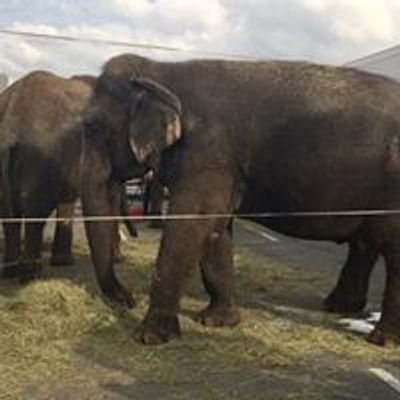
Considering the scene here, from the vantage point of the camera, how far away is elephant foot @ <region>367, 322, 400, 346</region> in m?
9.11

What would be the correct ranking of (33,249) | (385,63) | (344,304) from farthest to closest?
(385,63)
(33,249)
(344,304)

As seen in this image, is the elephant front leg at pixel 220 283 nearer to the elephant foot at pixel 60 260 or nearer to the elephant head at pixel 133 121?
the elephant head at pixel 133 121

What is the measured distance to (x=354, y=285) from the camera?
10.7 m

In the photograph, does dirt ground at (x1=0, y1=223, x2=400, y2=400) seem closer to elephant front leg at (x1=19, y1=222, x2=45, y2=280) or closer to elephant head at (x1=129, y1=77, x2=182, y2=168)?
elephant front leg at (x1=19, y1=222, x2=45, y2=280)

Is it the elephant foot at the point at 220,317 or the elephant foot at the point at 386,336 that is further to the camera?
the elephant foot at the point at 220,317

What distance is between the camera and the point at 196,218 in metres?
9.16

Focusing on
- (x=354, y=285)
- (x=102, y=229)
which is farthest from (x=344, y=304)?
(x=102, y=229)

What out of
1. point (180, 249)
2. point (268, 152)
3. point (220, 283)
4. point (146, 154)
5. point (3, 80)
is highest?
point (3, 80)

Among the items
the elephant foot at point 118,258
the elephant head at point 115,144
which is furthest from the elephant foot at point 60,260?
the elephant head at point 115,144

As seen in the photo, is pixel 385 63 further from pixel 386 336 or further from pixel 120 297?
pixel 386 336

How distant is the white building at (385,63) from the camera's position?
23906 millimetres

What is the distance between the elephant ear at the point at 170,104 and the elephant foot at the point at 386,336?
2421 millimetres

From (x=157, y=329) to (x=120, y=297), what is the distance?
3.70ft

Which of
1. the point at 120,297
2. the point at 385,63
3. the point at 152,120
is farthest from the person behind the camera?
the point at 385,63
